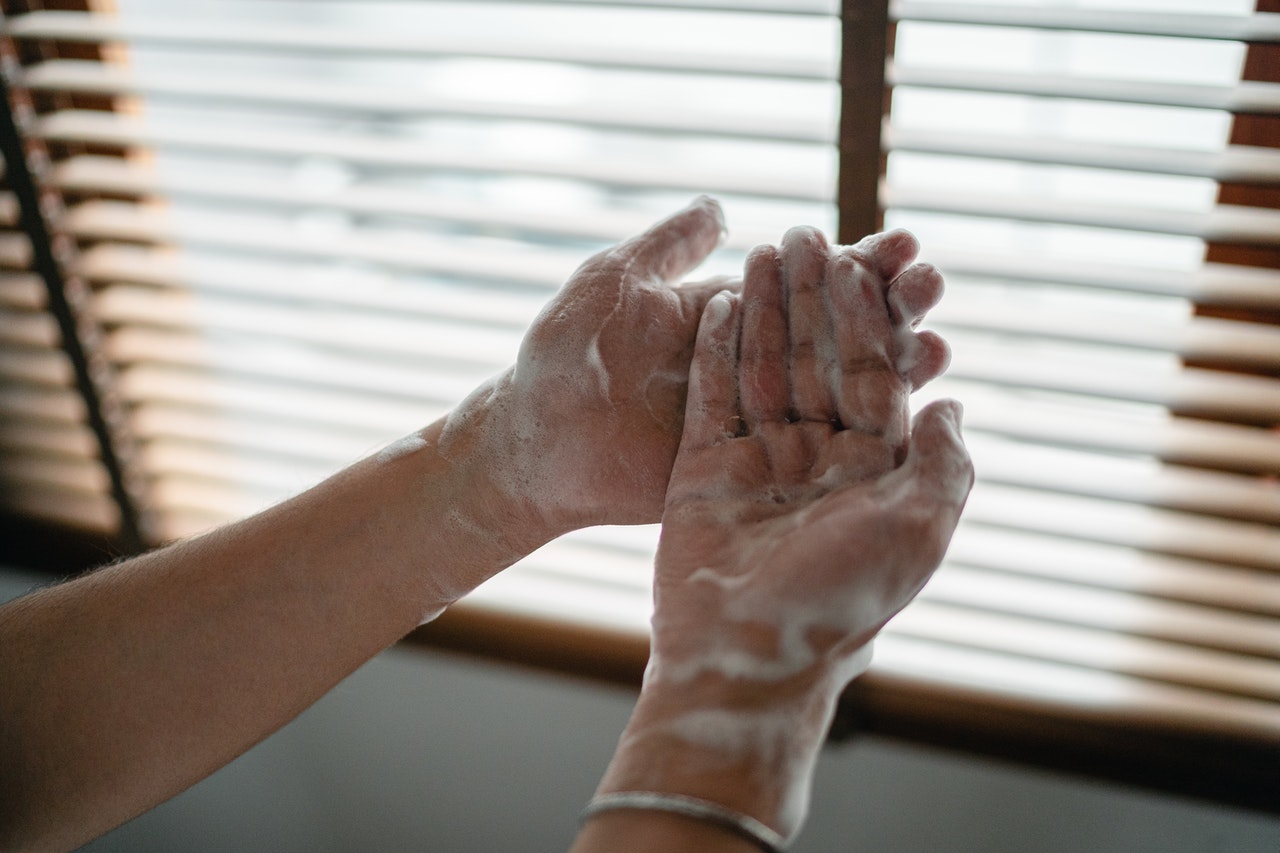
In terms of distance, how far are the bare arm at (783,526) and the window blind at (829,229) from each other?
0.85ft

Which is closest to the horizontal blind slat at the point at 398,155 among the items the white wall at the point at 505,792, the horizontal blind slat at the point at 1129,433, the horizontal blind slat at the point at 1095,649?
the horizontal blind slat at the point at 1129,433

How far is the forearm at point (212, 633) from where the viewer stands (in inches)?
28.7

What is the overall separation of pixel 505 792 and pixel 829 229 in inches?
40.3

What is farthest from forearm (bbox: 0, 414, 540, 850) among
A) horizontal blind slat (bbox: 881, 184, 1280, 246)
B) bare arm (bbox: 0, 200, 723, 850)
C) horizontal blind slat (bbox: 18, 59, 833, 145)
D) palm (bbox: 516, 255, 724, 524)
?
horizontal blind slat (bbox: 881, 184, 1280, 246)

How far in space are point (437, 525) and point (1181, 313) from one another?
0.83 meters

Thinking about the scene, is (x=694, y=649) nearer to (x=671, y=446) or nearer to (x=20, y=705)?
(x=671, y=446)

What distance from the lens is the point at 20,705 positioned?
0.73 metres

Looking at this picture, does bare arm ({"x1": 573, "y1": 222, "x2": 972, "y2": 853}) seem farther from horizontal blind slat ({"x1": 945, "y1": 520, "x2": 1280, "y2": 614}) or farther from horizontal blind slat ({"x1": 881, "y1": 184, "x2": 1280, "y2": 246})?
horizontal blind slat ({"x1": 945, "y1": 520, "x2": 1280, "y2": 614})

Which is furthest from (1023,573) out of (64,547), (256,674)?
(64,547)

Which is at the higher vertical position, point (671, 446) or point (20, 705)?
point (671, 446)

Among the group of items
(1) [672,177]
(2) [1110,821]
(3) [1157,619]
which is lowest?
(2) [1110,821]

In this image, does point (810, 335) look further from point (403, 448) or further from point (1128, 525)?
point (1128, 525)

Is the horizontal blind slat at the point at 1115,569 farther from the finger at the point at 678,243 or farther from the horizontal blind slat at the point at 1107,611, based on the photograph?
the finger at the point at 678,243

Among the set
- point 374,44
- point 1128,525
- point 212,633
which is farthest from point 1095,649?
point 374,44
